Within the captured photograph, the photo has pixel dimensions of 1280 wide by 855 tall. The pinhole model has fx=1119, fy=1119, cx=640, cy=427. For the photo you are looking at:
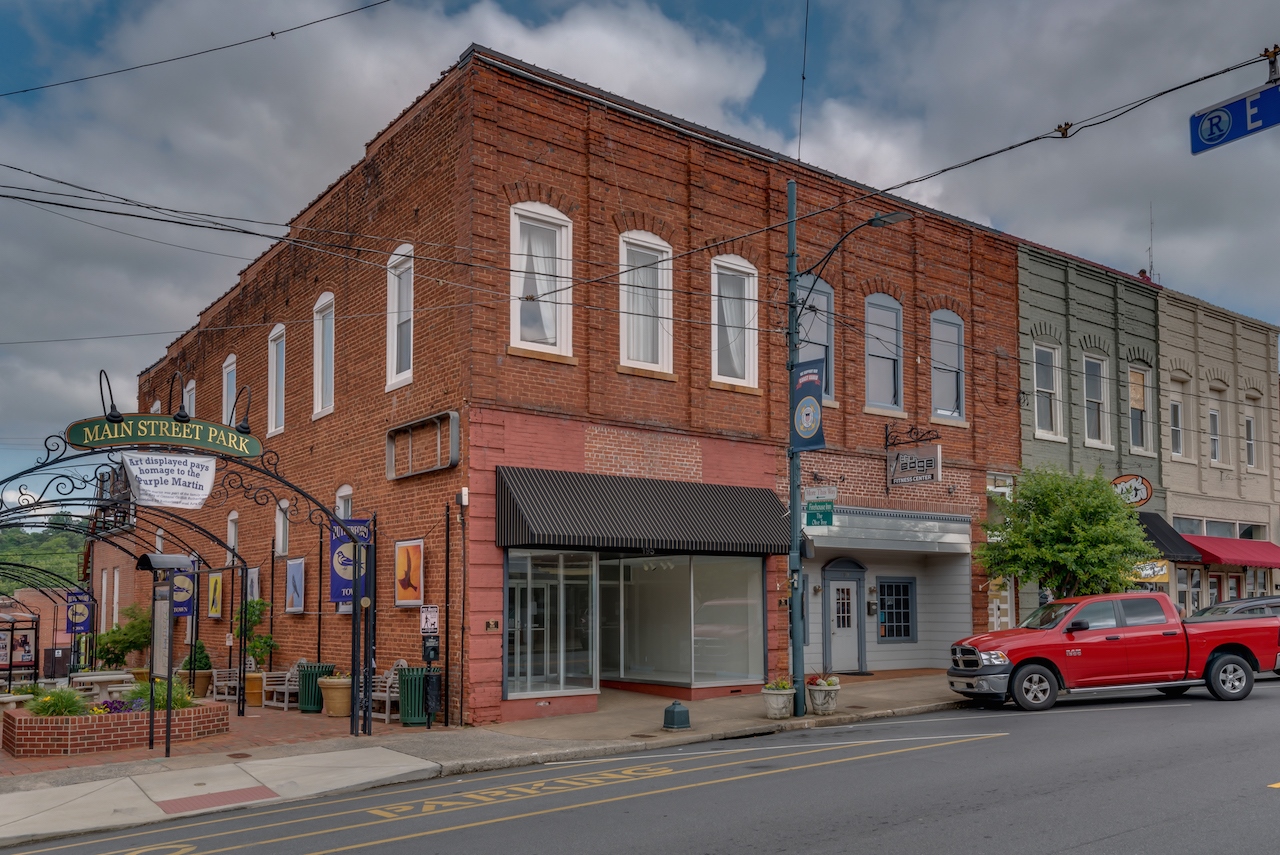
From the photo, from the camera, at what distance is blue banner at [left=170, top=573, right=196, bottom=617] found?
58.6 feet

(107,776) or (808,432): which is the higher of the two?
(808,432)

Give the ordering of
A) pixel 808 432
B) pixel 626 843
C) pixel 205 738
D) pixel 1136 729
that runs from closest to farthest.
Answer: pixel 626 843
pixel 1136 729
pixel 205 738
pixel 808 432

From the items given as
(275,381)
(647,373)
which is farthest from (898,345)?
(275,381)

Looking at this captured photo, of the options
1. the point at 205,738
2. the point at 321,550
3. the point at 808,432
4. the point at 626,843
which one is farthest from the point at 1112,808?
the point at 321,550

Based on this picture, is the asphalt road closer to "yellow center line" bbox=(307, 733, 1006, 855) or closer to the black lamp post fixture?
"yellow center line" bbox=(307, 733, 1006, 855)

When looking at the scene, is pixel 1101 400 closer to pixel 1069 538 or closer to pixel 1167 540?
pixel 1167 540

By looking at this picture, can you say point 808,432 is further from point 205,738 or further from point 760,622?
point 205,738

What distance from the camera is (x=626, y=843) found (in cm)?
877

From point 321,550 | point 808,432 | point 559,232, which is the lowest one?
point 321,550

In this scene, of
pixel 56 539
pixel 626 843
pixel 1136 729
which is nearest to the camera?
pixel 626 843

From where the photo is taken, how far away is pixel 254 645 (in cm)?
2266

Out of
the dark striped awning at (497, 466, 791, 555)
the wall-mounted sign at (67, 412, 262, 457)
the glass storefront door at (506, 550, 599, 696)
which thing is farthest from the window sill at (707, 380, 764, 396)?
the wall-mounted sign at (67, 412, 262, 457)

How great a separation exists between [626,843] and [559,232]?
12031 millimetres

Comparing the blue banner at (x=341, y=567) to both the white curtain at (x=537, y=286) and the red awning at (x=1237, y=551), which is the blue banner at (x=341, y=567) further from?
the red awning at (x=1237, y=551)
